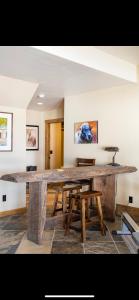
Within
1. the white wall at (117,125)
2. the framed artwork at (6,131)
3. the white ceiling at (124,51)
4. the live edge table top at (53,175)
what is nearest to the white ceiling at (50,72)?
the white ceiling at (124,51)

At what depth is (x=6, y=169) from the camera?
4277 millimetres

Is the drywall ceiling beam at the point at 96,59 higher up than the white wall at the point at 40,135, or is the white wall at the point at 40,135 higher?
the drywall ceiling beam at the point at 96,59

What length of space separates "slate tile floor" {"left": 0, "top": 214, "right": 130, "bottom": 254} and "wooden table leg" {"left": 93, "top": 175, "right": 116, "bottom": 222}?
0.19 m

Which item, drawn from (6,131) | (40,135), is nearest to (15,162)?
(6,131)

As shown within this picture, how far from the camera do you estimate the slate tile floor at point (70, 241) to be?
2.79m

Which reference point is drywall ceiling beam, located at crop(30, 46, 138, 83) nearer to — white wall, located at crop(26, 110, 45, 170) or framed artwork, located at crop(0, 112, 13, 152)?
framed artwork, located at crop(0, 112, 13, 152)

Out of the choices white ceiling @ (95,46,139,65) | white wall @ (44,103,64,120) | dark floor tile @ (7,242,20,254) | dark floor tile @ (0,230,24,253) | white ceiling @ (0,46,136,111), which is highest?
white ceiling @ (95,46,139,65)

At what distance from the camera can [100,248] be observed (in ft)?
9.37

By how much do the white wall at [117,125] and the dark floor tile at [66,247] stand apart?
150 centimetres

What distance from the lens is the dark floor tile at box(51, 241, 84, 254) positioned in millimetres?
2756

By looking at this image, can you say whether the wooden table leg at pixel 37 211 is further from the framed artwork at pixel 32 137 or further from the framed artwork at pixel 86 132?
the framed artwork at pixel 32 137

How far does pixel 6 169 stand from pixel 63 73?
77.9 inches

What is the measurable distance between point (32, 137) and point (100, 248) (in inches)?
177

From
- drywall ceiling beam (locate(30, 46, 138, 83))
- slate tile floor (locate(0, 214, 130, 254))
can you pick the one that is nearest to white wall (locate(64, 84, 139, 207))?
drywall ceiling beam (locate(30, 46, 138, 83))
